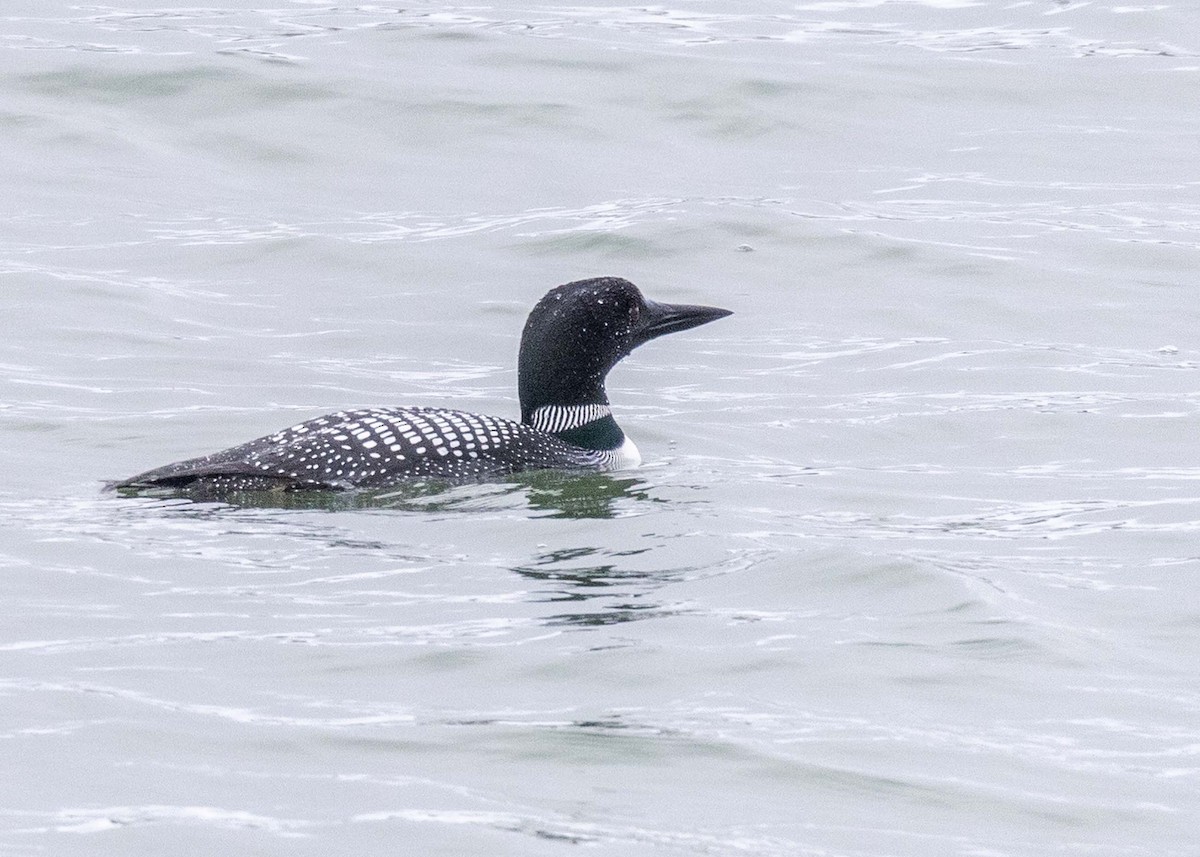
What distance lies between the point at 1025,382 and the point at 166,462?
3286 millimetres

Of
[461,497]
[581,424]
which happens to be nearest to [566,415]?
[581,424]

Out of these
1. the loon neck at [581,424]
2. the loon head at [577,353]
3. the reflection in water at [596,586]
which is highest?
the loon head at [577,353]

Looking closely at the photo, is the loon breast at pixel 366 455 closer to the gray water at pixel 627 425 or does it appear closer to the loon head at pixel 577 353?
the gray water at pixel 627 425

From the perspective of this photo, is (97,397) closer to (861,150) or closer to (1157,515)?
(1157,515)

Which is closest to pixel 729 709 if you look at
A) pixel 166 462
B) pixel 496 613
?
pixel 496 613

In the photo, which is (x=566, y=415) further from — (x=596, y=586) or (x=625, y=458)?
(x=596, y=586)

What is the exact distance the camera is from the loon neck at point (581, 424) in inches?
270

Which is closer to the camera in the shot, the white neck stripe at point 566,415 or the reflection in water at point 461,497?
the reflection in water at point 461,497

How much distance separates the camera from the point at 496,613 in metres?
5.05

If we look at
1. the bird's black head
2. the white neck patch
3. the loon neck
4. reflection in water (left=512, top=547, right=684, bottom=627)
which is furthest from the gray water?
the bird's black head

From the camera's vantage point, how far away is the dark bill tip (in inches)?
279

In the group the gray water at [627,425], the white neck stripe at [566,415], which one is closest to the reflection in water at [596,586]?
the gray water at [627,425]

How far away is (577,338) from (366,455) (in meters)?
1.03

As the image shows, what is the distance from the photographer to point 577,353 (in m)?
6.89
